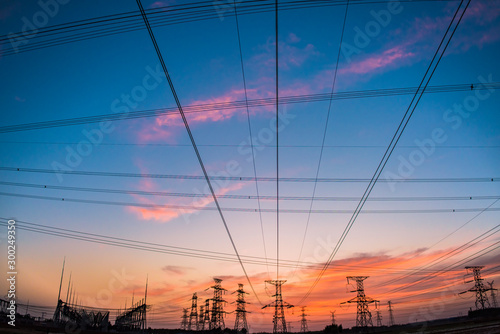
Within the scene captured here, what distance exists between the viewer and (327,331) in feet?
361

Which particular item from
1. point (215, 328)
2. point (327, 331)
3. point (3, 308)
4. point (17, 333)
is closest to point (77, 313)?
point (3, 308)

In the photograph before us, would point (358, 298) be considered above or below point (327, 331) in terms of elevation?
above

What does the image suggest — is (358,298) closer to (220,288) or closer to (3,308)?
(220,288)

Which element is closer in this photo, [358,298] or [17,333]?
[17,333]

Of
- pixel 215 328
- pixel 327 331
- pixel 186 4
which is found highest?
pixel 186 4

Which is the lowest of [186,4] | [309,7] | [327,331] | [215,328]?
[327,331]

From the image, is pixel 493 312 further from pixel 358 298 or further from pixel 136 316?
pixel 136 316

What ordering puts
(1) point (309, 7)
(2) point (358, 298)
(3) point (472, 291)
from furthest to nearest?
(3) point (472, 291), (2) point (358, 298), (1) point (309, 7)

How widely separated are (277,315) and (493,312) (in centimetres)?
7715

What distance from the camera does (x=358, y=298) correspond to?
2918 inches

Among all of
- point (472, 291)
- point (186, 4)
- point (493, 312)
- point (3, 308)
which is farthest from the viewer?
point (493, 312)

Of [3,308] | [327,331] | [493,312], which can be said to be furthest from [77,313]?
[493,312]

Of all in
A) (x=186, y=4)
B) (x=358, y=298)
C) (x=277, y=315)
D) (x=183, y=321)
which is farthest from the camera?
(x=183, y=321)

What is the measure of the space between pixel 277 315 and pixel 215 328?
57.2 ft
